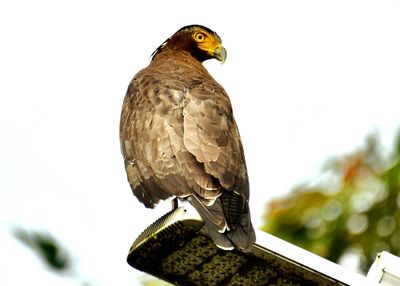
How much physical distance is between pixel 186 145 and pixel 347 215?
1.50 meters

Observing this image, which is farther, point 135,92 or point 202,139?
point 135,92

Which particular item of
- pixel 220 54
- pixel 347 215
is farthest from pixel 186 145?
pixel 220 54

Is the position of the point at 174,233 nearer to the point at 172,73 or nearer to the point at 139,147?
the point at 139,147

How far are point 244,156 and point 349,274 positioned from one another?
2.46m

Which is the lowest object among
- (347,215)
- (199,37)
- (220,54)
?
(347,215)

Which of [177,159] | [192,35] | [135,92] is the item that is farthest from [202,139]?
[192,35]

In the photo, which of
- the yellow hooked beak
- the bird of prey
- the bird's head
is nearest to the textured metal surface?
the bird of prey

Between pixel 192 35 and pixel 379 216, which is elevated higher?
pixel 192 35

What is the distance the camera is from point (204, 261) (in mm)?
5652

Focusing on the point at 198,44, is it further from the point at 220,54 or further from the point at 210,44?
the point at 220,54

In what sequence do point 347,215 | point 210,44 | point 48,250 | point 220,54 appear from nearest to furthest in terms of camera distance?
1. point 48,250
2. point 347,215
3. point 220,54
4. point 210,44

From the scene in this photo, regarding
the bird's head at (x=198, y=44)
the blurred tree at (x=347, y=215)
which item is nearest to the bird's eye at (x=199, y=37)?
the bird's head at (x=198, y=44)

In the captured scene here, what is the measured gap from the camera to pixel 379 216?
333 inches

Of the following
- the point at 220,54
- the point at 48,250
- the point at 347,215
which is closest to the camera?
the point at 48,250
